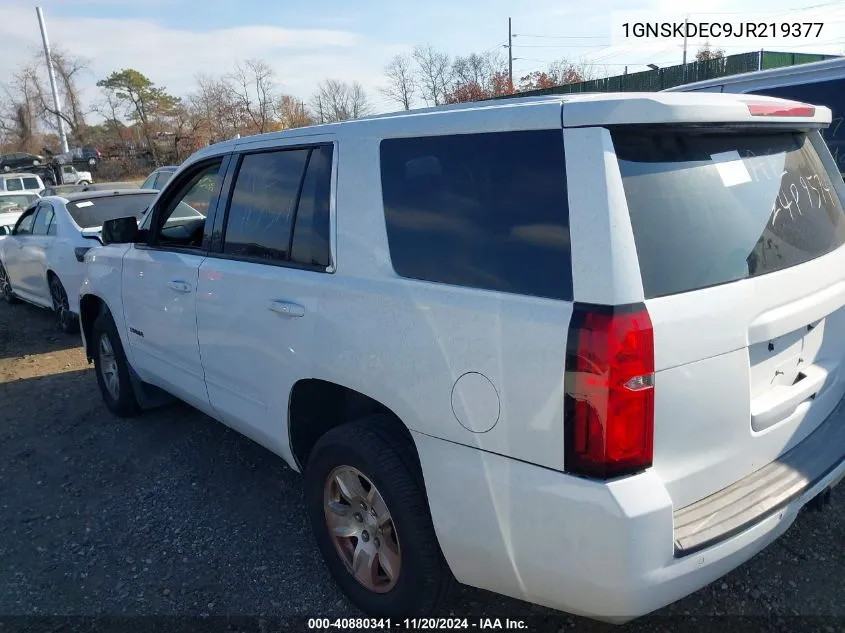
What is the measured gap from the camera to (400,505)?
2295mm

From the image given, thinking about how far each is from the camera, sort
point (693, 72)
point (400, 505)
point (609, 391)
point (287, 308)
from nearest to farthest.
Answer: point (609, 391), point (400, 505), point (287, 308), point (693, 72)

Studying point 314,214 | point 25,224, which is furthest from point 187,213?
point 25,224

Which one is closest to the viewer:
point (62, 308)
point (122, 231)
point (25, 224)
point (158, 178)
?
point (122, 231)

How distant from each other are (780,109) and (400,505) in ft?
6.09

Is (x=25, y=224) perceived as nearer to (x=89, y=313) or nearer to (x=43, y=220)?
(x=43, y=220)

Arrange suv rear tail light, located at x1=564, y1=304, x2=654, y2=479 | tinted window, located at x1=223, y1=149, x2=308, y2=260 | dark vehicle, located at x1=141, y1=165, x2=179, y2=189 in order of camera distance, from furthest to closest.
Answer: dark vehicle, located at x1=141, y1=165, x2=179, y2=189 < tinted window, located at x1=223, y1=149, x2=308, y2=260 < suv rear tail light, located at x1=564, y1=304, x2=654, y2=479

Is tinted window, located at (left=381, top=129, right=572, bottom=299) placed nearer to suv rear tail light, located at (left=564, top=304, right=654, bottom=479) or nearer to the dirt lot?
suv rear tail light, located at (left=564, top=304, right=654, bottom=479)

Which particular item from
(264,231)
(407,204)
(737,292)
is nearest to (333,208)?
(407,204)

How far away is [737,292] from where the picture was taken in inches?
75.9

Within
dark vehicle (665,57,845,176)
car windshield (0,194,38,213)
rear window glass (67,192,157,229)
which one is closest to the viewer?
dark vehicle (665,57,845,176)

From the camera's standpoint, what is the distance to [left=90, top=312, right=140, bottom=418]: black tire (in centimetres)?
469

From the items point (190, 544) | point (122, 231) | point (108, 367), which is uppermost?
point (122, 231)

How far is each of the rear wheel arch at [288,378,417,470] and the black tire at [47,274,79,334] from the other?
577cm

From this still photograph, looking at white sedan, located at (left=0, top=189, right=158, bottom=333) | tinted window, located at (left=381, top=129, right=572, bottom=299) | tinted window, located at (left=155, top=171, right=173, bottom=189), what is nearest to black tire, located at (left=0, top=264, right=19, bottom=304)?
white sedan, located at (left=0, top=189, right=158, bottom=333)
